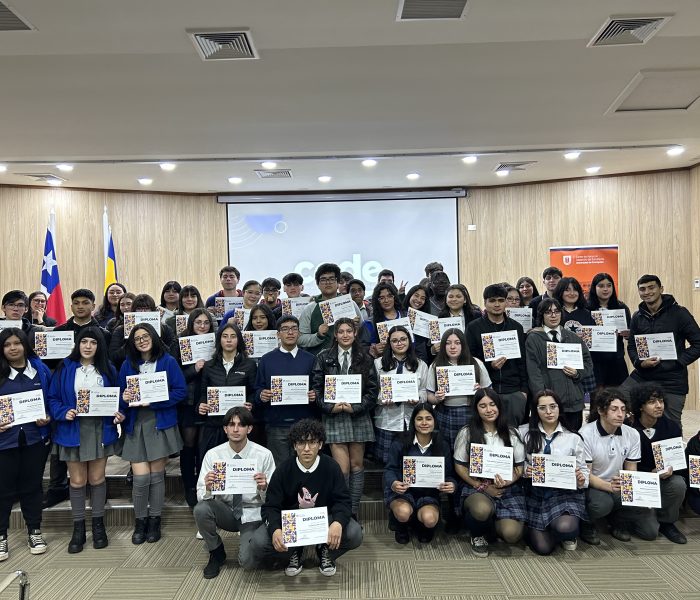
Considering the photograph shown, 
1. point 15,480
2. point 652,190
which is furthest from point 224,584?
point 652,190

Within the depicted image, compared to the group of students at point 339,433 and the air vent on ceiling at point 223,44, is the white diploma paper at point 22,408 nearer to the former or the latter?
the group of students at point 339,433

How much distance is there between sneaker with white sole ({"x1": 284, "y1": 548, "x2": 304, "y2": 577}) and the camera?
3.62 m

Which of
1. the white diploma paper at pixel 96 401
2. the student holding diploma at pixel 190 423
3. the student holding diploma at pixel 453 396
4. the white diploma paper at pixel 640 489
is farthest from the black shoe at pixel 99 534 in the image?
the white diploma paper at pixel 640 489

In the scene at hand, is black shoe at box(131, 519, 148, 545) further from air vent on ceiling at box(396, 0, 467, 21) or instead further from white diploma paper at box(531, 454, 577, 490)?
air vent on ceiling at box(396, 0, 467, 21)

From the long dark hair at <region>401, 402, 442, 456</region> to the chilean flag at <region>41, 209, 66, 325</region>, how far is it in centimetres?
596

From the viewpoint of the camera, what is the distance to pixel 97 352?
4199 mm

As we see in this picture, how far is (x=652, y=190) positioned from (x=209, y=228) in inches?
277

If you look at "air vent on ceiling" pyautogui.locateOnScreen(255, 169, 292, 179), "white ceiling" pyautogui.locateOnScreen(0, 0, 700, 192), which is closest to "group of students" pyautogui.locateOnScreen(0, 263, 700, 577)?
"white ceiling" pyautogui.locateOnScreen(0, 0, 700, 192)

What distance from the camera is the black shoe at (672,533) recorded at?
3988mm

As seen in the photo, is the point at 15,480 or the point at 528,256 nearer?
the point at 15,480

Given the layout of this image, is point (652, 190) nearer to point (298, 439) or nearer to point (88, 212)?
point (298, 439)

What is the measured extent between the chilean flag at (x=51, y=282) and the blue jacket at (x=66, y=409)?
4.27m

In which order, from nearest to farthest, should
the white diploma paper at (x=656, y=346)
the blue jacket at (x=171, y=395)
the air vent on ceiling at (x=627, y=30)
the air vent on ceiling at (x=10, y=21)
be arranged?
the air vent on ceiling at (x=10, y=21) → the air vent on ceiling at (x=627, y=30) → the blue jacket at (x=171, y=395) → the white diploma paper at (x=656, y=346)

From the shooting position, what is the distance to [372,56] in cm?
388
